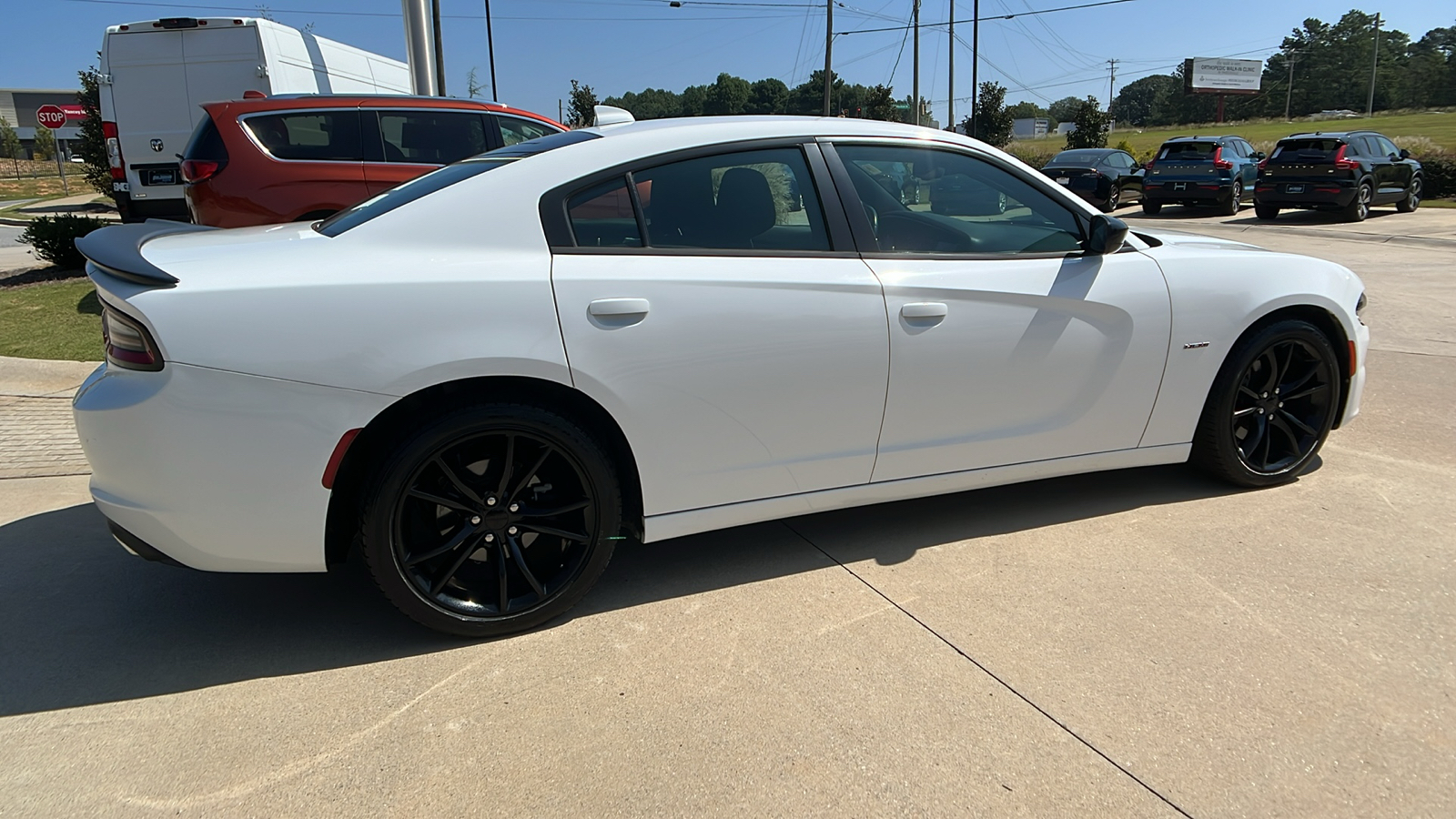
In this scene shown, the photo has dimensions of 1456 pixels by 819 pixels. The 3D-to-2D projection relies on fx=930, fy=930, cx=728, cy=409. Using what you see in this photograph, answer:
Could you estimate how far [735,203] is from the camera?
3207 millimetres

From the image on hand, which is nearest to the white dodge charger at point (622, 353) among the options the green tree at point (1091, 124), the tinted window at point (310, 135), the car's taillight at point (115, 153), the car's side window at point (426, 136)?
the tinted window at point (310, 135)

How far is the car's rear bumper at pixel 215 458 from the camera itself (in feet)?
8.34

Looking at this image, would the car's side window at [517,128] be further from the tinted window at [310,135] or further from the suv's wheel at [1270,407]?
the suv's wheel at [1270,407]

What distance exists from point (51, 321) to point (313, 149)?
104 inches

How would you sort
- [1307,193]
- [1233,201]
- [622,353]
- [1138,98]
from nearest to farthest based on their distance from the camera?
[622,353]
[1307,193]
[1233,201]
[1138,98]

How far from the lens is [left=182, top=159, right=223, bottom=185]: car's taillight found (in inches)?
286

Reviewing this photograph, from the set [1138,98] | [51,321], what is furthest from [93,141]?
[1138,98]

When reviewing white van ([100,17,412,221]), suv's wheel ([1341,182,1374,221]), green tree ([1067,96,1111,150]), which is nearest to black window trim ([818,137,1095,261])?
white van ([100,17,412,221])

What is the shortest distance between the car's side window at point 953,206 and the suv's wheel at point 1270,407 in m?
0.99

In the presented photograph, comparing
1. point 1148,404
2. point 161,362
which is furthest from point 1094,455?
point 161,362

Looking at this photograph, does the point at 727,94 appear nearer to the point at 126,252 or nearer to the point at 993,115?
the point at 993,115

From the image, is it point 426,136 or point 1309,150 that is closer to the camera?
point 426,136

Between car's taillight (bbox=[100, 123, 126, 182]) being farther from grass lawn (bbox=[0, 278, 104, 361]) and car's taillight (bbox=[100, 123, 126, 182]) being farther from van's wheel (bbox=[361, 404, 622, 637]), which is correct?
van's wheel (bbox=[361, 404, 622, 637])

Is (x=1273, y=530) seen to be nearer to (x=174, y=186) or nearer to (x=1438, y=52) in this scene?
(x=174, y=186)
